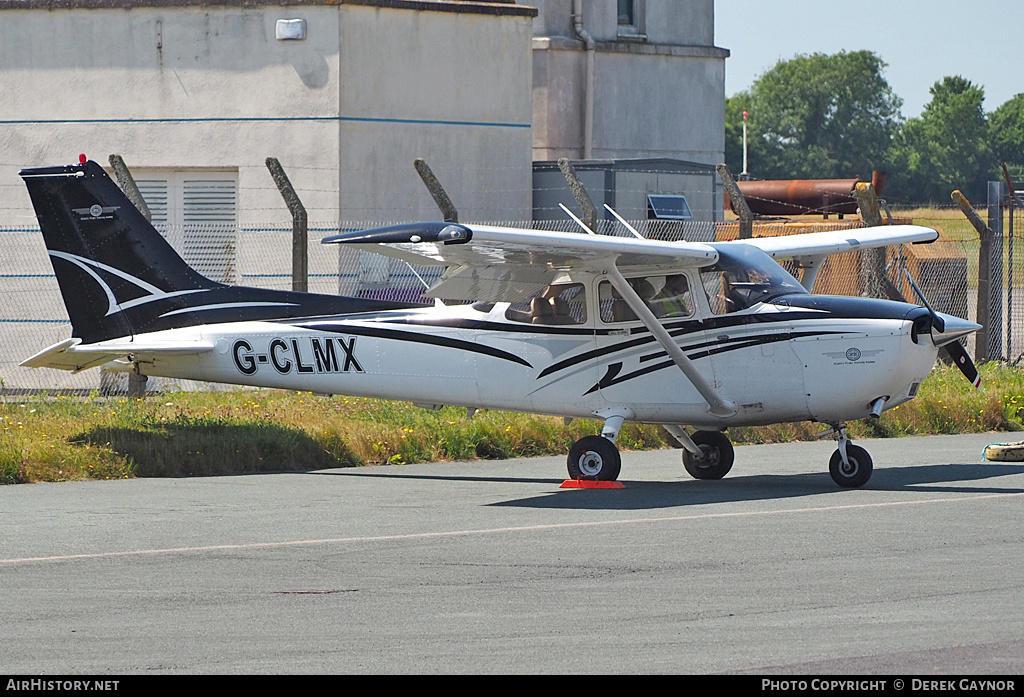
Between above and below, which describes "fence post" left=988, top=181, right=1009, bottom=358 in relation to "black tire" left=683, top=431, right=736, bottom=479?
above

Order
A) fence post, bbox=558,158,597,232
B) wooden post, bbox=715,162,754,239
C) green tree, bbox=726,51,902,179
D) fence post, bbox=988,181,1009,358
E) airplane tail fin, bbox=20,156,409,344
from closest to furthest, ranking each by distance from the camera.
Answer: airplane tail fin, bbox=20,156,409,344
fence post, bbox=558,158,597,232
wooden post, bbox=715,162,754,239
fence post, bbox=988,181,1009,358
green tree, bbox=726,51,902,179

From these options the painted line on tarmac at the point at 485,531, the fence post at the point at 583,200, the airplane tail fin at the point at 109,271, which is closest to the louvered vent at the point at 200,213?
the fence post at the point at 583,200

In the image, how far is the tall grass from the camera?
41.1 ft

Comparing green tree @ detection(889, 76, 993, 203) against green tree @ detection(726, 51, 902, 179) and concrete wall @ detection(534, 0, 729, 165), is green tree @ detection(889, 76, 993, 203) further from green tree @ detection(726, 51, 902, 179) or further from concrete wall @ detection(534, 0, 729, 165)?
concrete wall @ detection(534, 0, 729, 165)

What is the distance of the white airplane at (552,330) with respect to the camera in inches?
437

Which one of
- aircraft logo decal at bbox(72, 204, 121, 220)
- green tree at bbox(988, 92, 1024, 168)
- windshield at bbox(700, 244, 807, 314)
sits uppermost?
green tree at bbox(988, 92, 1024, 168)

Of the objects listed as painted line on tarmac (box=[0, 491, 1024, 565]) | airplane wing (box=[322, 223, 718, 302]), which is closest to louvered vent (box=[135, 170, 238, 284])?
airplane wing (box=[322, 223, 718, 302])

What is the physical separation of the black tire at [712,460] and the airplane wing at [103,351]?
13.6 ft

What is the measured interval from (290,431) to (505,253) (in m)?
3.41

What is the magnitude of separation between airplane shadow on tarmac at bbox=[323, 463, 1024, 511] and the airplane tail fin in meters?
2.00

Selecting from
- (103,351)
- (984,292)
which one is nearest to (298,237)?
(103,351)

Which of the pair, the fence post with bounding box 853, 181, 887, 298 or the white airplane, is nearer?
the white airplane

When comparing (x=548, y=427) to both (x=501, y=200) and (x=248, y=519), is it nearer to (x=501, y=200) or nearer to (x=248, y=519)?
(x=248, y=519)

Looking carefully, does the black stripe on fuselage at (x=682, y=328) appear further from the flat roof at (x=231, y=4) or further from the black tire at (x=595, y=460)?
the flat roof at (x=231, y=4)
